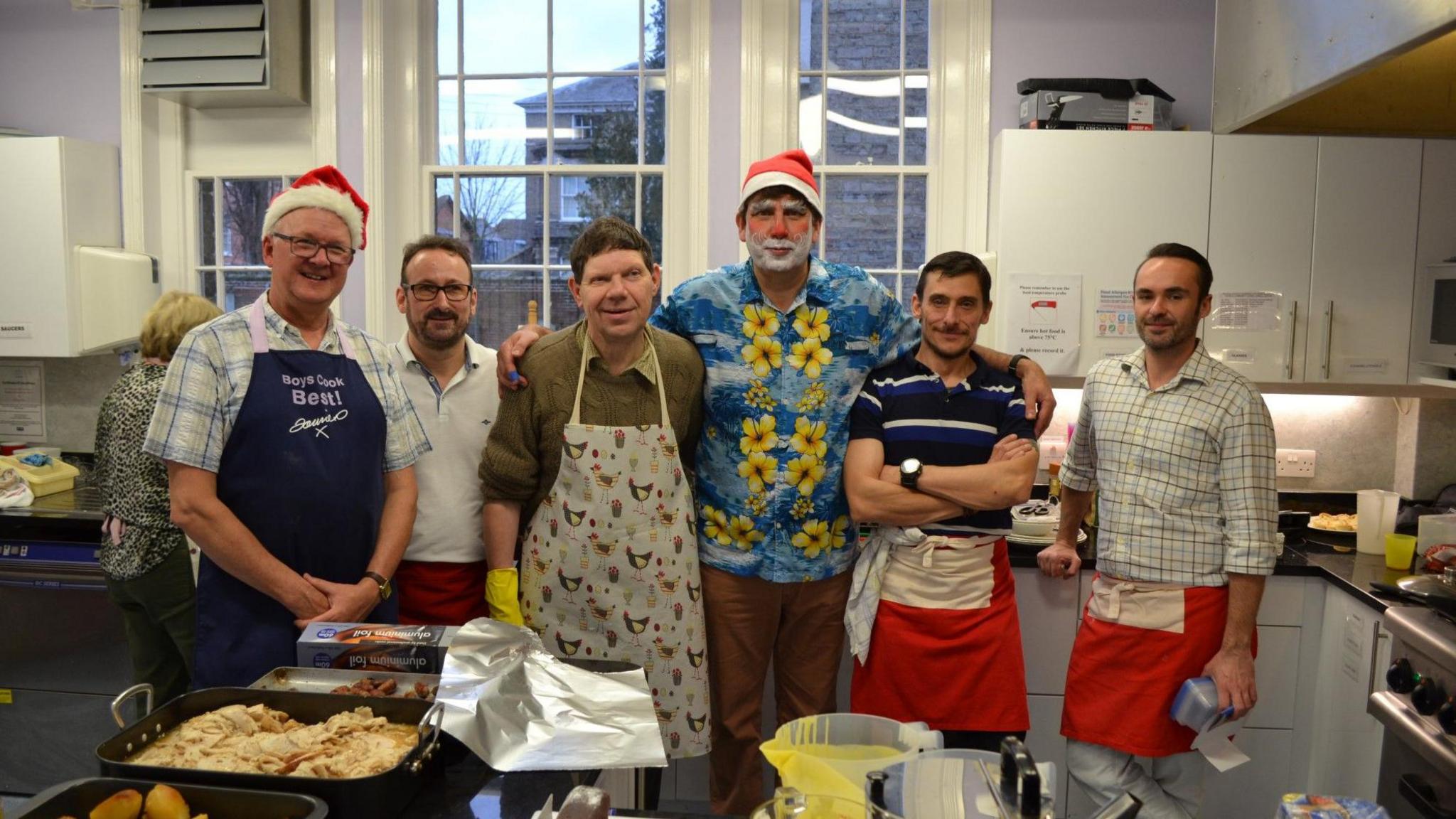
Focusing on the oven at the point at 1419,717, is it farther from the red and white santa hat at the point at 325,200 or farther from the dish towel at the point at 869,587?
the red and white santa hat at the point at 325,200

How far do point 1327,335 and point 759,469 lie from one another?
1.83 m

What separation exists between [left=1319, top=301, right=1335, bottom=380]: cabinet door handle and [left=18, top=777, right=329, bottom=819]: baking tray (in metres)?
2.91

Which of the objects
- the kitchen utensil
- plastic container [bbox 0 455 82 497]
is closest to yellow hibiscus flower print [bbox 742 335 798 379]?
the kitchen utensil

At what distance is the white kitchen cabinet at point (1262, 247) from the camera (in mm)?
2947

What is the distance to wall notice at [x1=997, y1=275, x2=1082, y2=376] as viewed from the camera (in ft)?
9.82

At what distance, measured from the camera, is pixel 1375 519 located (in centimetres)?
294

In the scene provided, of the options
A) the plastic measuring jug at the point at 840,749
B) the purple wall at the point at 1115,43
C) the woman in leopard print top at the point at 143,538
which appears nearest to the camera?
the plastic measuring jug at the point at 840,749

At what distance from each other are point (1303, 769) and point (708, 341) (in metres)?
2.01

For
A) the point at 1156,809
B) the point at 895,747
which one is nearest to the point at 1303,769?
the point at 1156,809

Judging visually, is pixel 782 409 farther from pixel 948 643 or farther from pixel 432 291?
pixel 432 291

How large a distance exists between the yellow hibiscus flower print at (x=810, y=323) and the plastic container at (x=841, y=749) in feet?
4.25

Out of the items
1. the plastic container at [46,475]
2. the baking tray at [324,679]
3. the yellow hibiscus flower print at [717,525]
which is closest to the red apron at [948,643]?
the yellow hibiscus flower print at [717,525]

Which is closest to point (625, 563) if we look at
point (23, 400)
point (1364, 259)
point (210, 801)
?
point (210, 801)

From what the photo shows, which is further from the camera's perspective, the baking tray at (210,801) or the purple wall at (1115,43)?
the purple wall at (1115,43)
